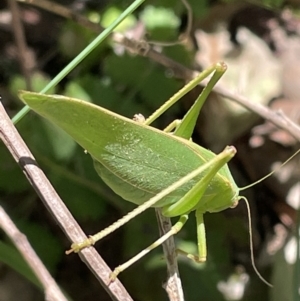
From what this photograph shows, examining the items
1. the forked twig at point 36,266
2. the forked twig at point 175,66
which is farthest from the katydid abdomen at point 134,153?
the forked twig at point 175,66

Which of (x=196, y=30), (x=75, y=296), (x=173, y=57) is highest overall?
(x=196, y=30)

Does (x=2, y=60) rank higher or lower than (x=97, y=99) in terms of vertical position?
higher

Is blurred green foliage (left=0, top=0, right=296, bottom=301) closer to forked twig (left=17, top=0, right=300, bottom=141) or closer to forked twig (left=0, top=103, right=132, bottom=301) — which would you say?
forked twig (left=17, top=0, right=300, bottom=141)

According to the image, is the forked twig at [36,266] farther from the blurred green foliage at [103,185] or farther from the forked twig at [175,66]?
the forked twig at [175,66]

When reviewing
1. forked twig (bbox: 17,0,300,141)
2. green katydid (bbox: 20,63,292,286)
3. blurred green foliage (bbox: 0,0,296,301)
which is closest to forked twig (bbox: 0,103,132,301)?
green katydid (bbox: 20,63,292,286)

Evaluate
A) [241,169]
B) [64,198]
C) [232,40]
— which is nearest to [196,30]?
[232,40]

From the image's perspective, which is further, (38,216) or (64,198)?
(38,216)

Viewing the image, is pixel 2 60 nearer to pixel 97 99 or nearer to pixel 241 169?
pixel 97 99
